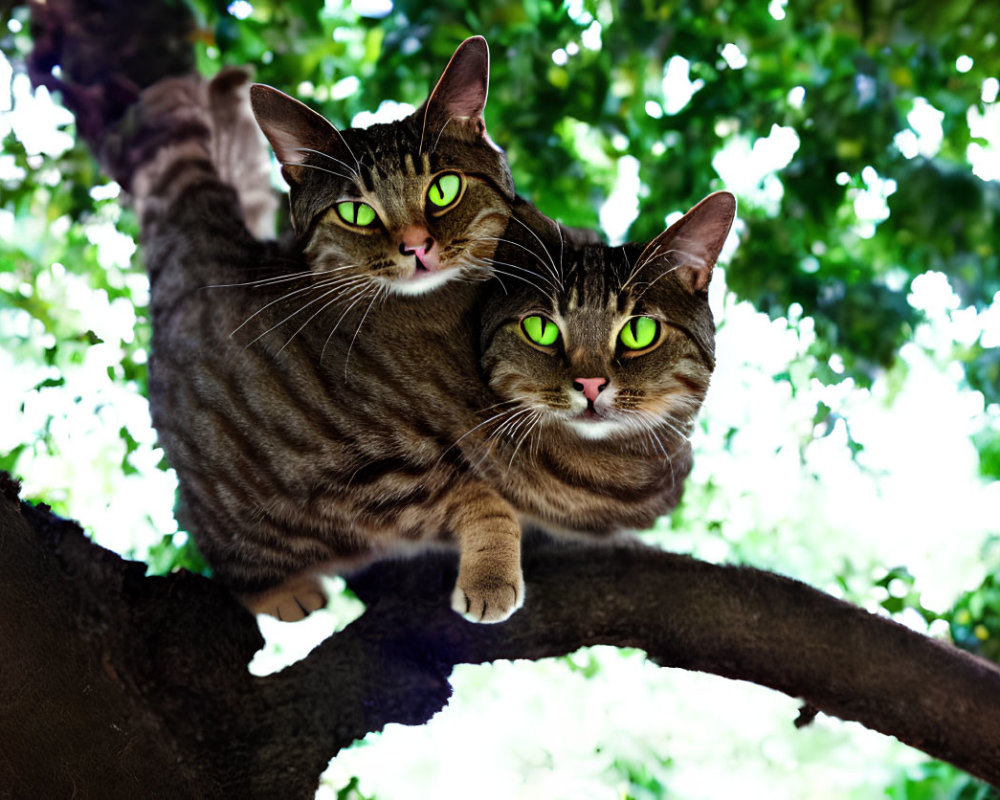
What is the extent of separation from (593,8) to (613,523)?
1605mm

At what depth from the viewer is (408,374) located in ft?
4.94

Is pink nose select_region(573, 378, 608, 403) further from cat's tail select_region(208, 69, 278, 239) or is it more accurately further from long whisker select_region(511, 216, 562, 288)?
cat's tail select_region(208, 69, 278, 239)

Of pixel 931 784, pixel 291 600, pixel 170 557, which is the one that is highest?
pixel 291 600

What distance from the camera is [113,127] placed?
7.16ft

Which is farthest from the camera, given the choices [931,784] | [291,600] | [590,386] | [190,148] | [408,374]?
[931,784]

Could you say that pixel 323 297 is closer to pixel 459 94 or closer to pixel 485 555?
pixel 459 94

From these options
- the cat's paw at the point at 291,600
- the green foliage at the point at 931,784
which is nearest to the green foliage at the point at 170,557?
the cat's paw at the point at 291,600

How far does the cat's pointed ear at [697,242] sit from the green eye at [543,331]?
181 mm

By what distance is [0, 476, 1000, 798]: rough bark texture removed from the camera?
1.29 metres

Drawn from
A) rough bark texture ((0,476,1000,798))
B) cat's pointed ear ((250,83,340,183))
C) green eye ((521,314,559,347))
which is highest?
cat's pointed ear ((250,83,340,183))

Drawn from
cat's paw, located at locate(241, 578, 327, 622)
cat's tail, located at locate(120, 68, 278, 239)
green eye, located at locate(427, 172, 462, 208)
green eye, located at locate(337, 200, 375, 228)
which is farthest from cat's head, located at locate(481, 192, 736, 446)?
cat's tail, located at locate(120, 68, 278, 239)

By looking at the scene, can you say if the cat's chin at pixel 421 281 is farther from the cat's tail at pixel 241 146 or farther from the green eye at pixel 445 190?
the cat's tail at pixel 241 146

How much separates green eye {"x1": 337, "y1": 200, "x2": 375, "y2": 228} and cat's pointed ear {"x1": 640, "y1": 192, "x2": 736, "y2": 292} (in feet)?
1.44

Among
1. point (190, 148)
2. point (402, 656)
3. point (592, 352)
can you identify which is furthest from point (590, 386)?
point (190, 148)
